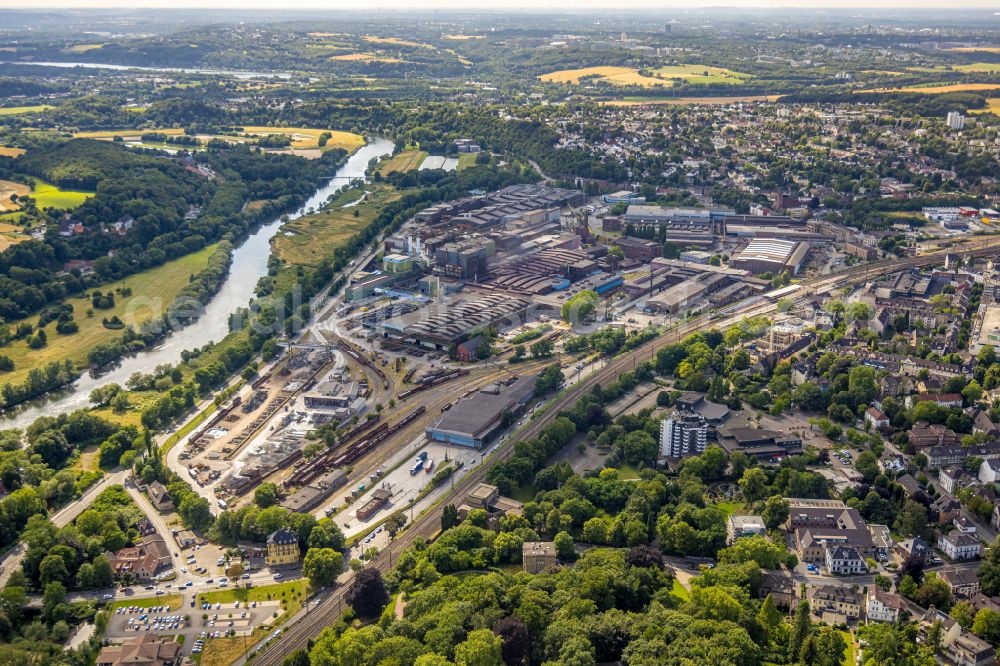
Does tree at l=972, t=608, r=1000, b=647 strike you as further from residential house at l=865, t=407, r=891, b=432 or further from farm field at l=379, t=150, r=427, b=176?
farm field at l=379, t=150, r=427, b=176

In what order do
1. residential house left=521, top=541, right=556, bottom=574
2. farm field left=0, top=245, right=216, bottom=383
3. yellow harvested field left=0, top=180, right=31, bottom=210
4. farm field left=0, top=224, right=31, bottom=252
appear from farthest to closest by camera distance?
1. yellow harvested field left=0, top=180, right=31, bottom=210
2. farm field left=0, top=224, right=31, bottom=252
3. farm field left=0, top=245, right=216, bottom=383
4. residential house left=521, top=541, right=556, bottom=574

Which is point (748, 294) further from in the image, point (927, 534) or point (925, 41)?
point (925, 41)

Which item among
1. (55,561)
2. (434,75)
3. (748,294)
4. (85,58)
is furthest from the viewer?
(85,58)

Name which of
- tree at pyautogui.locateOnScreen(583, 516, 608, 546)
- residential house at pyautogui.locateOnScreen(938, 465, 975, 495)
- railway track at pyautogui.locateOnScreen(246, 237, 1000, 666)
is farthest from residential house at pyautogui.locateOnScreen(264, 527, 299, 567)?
residential house at pyautogui.locateOnScreen(938, 465, 975, 495)

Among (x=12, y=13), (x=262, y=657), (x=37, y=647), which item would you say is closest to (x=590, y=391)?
(x=262, y=657)

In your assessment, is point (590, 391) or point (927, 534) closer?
point (927, 534)

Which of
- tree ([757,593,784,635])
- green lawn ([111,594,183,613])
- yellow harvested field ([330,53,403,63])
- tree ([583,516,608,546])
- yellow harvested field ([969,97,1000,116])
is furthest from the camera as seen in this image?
yellow harvested field ([330,53,403,63])
